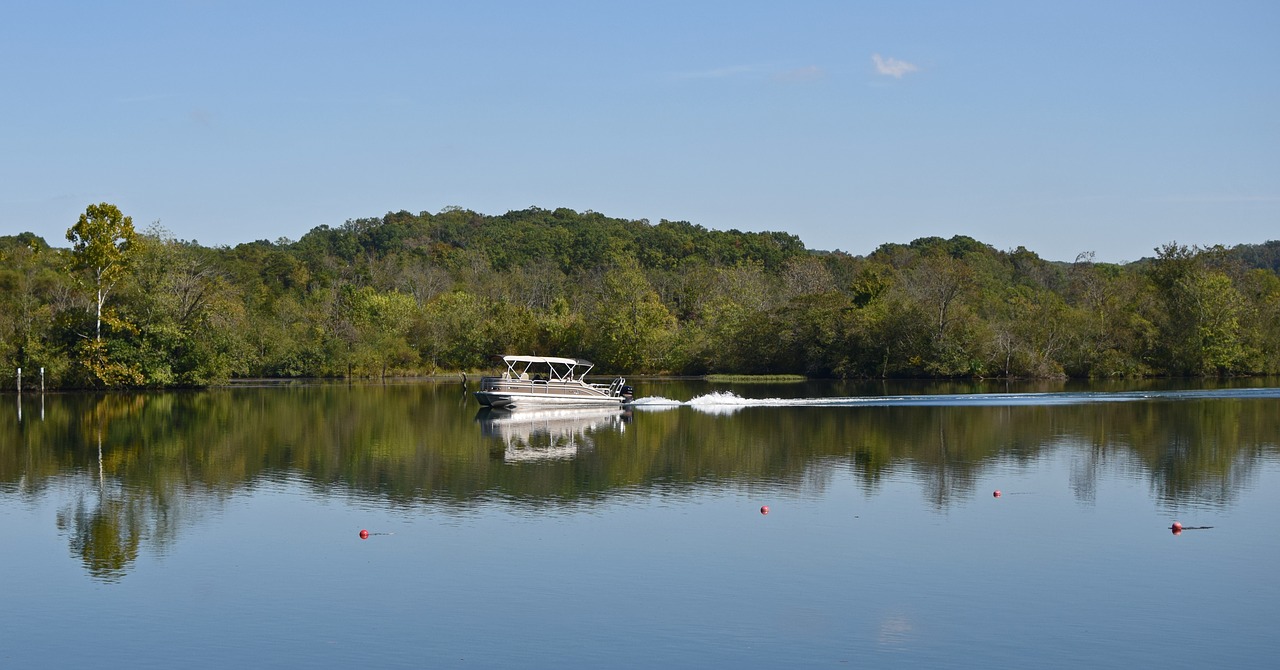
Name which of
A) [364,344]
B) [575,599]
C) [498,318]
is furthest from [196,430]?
[498,318]

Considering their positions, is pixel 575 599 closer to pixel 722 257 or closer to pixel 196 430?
pixel 196 430

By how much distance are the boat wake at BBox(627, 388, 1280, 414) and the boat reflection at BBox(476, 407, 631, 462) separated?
368 cm

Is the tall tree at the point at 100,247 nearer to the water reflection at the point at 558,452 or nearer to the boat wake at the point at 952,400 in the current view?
the water reflection at the point at 558,452

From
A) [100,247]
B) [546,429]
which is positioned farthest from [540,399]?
[100,247]

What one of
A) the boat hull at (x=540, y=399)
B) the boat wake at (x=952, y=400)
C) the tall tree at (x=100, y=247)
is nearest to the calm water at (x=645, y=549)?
the boat hull at (x=540, y=399)

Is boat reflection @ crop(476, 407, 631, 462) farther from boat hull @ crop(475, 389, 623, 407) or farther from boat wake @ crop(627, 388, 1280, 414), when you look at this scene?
boat wake @ crop(627, 388, 1280, 414)

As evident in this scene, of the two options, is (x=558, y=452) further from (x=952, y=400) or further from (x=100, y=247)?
(x=100, y=247)

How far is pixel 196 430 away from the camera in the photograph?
3847cm

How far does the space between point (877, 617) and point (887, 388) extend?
52.5 metres

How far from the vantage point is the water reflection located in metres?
23.6

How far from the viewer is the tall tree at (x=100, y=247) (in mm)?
59000

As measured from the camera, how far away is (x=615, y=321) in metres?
88.8

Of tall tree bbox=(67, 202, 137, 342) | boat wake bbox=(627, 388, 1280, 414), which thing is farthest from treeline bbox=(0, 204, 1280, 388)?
boat wake bbox=(627, 388, 1280, 414)

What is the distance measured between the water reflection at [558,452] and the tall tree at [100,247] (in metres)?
11.9
